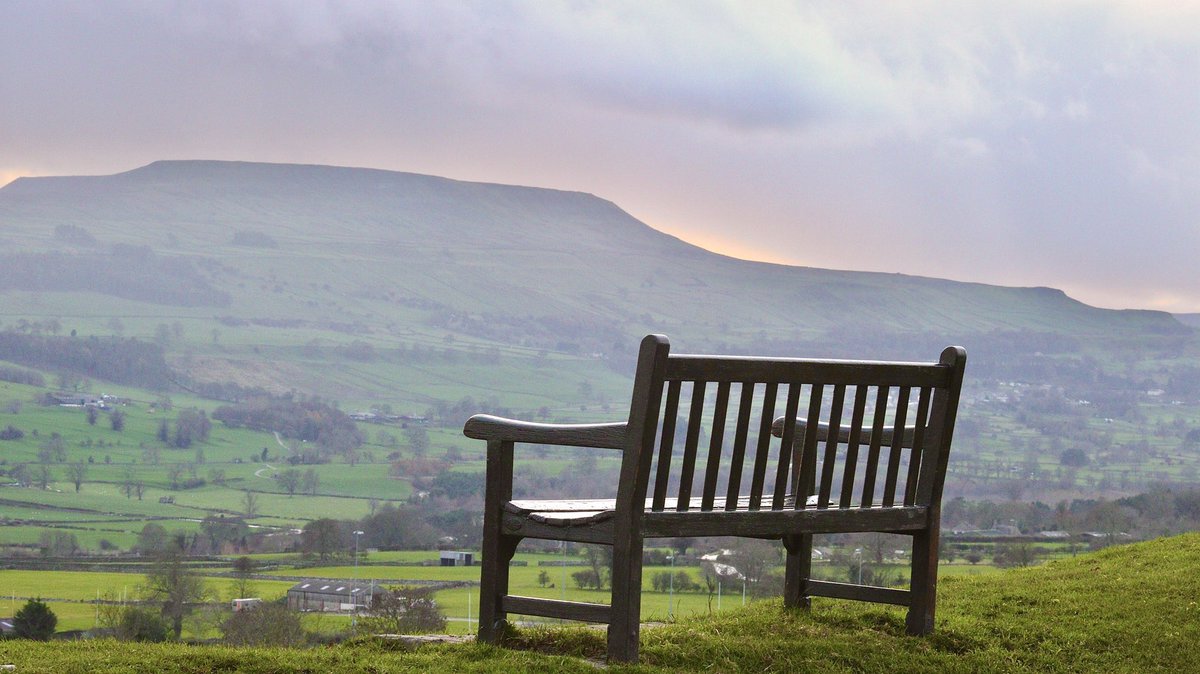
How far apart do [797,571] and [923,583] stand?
2.95 feet

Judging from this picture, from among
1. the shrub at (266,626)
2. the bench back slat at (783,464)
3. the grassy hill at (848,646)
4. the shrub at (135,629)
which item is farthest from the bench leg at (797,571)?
the shrub at (266,626)

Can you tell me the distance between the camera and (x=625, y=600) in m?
5.18

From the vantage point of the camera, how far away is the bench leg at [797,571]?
6.93 m

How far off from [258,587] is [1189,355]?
154m

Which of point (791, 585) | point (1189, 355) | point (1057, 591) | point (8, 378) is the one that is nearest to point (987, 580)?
point (1057, 591)

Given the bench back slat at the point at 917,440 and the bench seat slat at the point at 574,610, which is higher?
the bench back slat at the point at 917,440

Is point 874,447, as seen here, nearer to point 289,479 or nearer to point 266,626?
point 266,626

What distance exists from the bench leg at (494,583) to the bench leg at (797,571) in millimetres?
1924

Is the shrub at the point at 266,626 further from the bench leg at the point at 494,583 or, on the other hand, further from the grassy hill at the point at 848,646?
the bench leg at the point at 494,583

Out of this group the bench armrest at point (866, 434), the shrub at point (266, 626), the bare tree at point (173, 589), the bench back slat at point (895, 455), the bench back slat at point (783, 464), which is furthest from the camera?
the bare tree at point (173, 589)

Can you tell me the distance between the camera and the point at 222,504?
4272 inches

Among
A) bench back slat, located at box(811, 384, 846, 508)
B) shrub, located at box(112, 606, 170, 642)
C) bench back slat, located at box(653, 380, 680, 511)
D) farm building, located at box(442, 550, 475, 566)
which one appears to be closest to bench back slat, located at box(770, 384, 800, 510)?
bench back slat, located at box(811, 384, 846, 508)

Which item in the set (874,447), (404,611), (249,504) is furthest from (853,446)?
(249,504)

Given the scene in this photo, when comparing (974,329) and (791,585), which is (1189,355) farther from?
(791,585)
